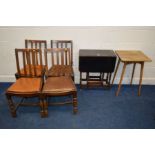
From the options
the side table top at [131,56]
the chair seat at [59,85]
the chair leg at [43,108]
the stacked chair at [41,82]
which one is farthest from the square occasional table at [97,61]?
the chair leg at [43,108]

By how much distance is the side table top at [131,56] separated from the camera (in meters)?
2.22

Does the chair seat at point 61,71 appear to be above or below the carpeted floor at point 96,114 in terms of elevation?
above

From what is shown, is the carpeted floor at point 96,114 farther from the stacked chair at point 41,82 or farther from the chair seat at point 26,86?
the chair seat at point 26,86

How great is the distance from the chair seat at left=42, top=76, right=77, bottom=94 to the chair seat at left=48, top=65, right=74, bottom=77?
0.38 ft

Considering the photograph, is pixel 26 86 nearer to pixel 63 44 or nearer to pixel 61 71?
pixel 61 71

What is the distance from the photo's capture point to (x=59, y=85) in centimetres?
202

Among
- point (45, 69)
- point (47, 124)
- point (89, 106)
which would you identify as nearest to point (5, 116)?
point (47, 124)

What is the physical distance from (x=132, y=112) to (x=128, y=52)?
40.9 inches

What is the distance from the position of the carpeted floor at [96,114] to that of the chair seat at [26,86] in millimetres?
451

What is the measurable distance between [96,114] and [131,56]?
43.0 inches

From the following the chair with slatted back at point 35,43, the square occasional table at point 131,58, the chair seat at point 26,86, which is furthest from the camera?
the chair with slatted back at point 35,43

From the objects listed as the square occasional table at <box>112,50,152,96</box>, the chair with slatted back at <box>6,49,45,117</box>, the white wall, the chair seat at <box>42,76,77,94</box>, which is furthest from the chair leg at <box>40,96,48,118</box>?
the square occasional table at <box>112,50,152,96</box>
